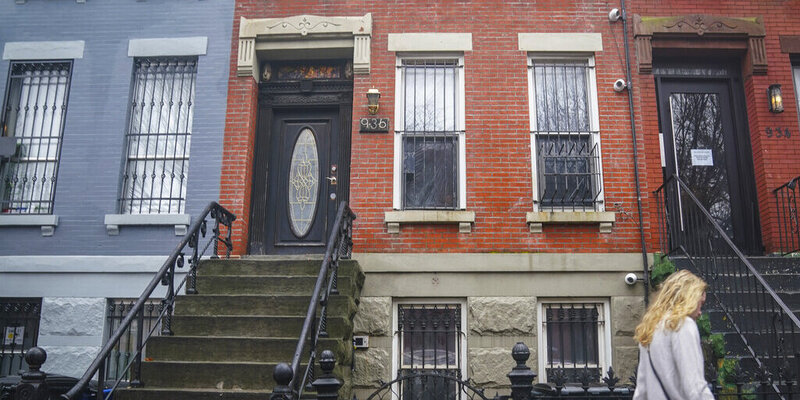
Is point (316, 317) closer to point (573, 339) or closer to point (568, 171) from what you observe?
point (573, 339)

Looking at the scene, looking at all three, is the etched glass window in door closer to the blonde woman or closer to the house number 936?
the house number 936

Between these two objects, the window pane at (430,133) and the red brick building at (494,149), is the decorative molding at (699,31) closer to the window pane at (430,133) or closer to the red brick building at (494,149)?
the red brick building at (494,149)

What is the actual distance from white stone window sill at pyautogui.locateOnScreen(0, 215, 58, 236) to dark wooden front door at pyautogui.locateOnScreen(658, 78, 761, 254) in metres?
8.27

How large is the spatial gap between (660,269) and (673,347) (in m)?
4.43

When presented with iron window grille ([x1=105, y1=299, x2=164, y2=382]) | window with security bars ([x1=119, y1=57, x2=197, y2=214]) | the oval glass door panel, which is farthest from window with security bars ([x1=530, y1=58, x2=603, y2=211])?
iron window grille ([x1=105, y1=299, x2=164, y2=382])

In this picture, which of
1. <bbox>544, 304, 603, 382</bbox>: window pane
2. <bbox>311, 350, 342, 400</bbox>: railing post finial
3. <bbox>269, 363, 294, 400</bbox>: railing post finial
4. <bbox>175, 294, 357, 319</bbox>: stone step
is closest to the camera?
<bbox>269, 363, 294, 400</bbox>: railing post finial

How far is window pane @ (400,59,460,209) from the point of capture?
863 centimetres

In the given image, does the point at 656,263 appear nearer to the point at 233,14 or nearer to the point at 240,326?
the point at 240,326

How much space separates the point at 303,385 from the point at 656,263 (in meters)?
4.60

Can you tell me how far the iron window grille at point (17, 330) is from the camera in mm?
8578

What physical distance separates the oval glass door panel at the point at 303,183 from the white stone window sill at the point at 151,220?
4.60ft

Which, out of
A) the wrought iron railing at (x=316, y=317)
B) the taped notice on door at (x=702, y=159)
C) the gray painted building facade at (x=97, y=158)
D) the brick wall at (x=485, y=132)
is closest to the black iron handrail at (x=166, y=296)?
the brick wall at (x=485, y=132)

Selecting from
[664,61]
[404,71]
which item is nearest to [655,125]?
[664,61]

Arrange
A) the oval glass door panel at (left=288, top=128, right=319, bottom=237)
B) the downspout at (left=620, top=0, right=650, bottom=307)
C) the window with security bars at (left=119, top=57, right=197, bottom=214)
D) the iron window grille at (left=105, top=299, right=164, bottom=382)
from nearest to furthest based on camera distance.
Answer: the downspout at (left=620, top=0, right=650, bottom=307) < the iron window grille at (left=105, top=299, right=164, bottom=382) < the window with security bars at (left=119, top=57, right=197, bottom=214) < the oval glass door panel at (left=288, top=128, right=319, bottom=237)
